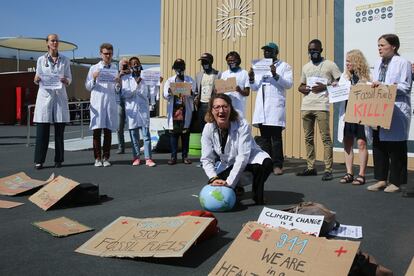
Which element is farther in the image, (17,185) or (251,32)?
(251,32)

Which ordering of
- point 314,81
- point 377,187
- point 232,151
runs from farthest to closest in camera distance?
point 314,81 < point 377,187 < point 232,151

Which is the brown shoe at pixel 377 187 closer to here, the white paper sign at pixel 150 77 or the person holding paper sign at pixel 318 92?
the person holding paper sign at pixel 318 92

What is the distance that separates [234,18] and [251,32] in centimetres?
56

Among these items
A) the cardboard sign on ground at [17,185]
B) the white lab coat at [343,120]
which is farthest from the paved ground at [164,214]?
the white lab coat at [343,120]

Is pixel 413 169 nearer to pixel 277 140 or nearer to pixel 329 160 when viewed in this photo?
pixel 329 160

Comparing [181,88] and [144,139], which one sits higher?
[181,88]

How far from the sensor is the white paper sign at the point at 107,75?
692 cm

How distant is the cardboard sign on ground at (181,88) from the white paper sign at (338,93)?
2431 mm

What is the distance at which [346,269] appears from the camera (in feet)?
7.59

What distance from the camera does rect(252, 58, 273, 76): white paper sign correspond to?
6.09m

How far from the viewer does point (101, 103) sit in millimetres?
6977

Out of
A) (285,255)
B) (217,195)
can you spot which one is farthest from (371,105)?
(285,255)

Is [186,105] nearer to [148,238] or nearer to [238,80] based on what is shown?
[238,80]

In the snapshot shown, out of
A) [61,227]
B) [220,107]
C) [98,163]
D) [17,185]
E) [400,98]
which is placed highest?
[400,98]
